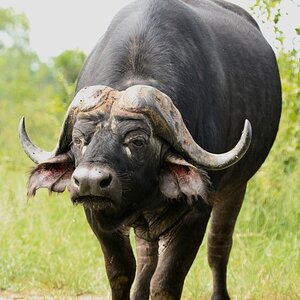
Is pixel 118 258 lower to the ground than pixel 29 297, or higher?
higher

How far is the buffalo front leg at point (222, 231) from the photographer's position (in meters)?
6.75

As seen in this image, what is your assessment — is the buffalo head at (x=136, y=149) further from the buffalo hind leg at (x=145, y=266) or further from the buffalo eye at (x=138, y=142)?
the buffalo hind leg at (x=145, y=266)

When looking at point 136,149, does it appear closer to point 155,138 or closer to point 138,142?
point 138,142

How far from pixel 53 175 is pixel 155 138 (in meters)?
0.58

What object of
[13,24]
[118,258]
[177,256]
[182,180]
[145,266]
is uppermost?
[182,180]

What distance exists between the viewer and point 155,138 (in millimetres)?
4699

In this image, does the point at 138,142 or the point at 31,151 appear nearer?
the point at 138,142

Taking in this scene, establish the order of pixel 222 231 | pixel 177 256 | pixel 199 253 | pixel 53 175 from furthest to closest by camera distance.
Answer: pixel 199 253 < pixel 222 231 < pixel 177 256 < pixel 53 175

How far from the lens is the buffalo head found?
4.46m

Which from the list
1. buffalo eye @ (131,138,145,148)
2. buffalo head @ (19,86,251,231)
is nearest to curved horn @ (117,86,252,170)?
buffalo head @ (19,86,251,231)

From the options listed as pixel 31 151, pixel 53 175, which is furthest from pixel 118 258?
Result: pixel 31 151

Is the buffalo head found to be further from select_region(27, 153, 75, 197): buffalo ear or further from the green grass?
the green grass

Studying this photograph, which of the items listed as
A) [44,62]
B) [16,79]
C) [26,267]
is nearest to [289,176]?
[26,267]

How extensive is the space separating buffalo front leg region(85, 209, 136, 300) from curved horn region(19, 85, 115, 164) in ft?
1.23
